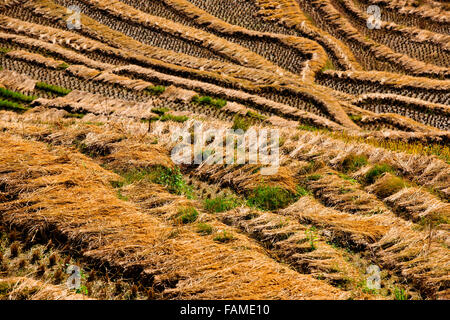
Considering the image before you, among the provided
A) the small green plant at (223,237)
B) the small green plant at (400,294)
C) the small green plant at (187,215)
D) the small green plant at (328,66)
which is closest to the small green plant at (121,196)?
the small green plant at (187,215)

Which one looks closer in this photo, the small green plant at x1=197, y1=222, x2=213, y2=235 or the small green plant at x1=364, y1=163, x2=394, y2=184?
the small green plant at x1=197, y1=222, x2=213, y2=235

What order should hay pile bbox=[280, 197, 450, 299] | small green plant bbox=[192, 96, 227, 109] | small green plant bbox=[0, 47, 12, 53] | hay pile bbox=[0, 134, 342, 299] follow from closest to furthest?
hay pile bbox=[0, 134, 342, 299], hay pile bbox=[280, 197, 450, 299], small green plant bbox=[192, 96, 227, 109], small green plant bbox=[0, 47, 12, 53]

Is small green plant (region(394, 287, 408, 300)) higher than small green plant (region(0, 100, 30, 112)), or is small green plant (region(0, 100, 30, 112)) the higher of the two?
small green plant (region(0, 100, 30, 112))

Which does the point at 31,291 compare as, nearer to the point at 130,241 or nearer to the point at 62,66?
the point at 130,241

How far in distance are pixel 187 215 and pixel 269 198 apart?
122 centimetres

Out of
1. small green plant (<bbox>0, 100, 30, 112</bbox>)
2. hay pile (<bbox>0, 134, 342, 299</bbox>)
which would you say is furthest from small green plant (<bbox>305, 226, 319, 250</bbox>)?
small green plant (<bbox>0, 100, 30, 112</bbox>)

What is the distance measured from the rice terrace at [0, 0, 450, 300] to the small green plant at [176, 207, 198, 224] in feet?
0.09

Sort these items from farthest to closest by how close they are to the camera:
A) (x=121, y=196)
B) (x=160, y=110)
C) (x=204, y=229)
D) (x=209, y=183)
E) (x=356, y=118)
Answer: (x=356, y=118) < (x=160, y=110) < (x=209, y=183) < (x=121, y=196) < (x=204, y=229)

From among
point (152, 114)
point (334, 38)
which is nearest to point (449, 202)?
point (152, 114)

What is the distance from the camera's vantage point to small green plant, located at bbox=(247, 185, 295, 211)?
16.5 ft

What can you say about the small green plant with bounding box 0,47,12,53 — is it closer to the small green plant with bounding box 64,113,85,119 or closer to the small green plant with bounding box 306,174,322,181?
the small green plant with bounding box 64,113,85,119

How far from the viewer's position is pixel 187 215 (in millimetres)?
4496

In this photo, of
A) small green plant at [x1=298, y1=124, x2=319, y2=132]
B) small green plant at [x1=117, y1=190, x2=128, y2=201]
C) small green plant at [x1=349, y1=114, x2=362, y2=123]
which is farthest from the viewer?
small green plant at [x1=349, y1=114, x2=362, y2=123]

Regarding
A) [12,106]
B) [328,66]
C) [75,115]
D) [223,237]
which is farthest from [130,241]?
[328,66]
